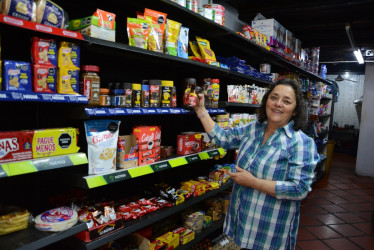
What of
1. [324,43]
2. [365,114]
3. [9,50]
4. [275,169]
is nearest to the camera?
[9,50]

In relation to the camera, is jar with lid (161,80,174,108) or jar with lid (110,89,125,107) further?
jar with lid (161,80,174,108)

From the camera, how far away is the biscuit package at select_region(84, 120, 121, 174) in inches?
66.1

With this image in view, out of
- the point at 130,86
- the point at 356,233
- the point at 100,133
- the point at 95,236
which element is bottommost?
the point at 356,233

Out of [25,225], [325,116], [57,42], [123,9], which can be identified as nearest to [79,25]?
[57,42]

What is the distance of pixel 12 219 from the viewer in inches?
57.3

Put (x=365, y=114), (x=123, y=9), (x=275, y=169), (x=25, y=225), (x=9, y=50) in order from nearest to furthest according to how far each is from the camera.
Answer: (x=25, y=225) < (x=9, y=50) < (x=275, y=169) < (x=123, y=9) < (x=365, y=114)

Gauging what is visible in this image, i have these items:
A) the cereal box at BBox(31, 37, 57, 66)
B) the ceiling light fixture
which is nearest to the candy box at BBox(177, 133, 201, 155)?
the cereal box at BBox(31, 37, 57, 66)

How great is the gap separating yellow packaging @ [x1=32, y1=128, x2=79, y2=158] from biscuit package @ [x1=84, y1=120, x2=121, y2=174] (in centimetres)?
12

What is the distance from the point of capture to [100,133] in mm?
1711

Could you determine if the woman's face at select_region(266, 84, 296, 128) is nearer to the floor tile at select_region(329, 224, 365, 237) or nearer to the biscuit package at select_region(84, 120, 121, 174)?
the biscuit package at select_region(84, 120, 121, 174)

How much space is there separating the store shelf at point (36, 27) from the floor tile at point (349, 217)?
5067 millimetres

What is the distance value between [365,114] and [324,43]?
8.32 ft

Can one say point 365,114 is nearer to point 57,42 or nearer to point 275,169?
point 275,169

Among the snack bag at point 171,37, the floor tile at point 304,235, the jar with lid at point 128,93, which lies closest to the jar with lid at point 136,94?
the jar with lid at point 128,93
